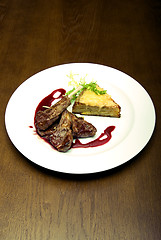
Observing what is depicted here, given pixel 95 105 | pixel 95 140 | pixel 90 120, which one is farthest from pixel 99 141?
pixel 95 105

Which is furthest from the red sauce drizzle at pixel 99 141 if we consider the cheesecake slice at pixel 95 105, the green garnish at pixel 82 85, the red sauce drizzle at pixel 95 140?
the green garnish at pixel 82 85

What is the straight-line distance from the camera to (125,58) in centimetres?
325

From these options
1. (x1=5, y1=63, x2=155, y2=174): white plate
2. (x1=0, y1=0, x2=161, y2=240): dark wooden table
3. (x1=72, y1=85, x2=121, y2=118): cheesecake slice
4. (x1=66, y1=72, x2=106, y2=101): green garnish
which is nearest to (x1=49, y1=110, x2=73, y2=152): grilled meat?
(x1=5, y1=63, x2=155, y2=174): white plate

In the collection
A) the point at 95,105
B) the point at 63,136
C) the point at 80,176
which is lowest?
the point at 80,176

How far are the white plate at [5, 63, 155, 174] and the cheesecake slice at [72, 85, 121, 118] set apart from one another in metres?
0.07

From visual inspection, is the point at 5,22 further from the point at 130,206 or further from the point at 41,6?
the point at 130,206

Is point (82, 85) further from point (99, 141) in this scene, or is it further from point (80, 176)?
point (80, 176)

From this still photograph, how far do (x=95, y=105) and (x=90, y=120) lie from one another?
148mm

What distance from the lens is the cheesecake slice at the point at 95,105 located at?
8.34 ft

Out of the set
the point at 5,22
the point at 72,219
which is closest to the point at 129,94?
the point at 72,219

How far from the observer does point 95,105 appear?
258 cm

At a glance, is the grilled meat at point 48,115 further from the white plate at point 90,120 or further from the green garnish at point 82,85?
the green garnish at point 82,85

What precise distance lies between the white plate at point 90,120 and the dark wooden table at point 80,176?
0.12m

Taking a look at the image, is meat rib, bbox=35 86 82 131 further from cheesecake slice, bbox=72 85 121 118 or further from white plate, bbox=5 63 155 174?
cheesecake slice, bbox=72 85 121 118
